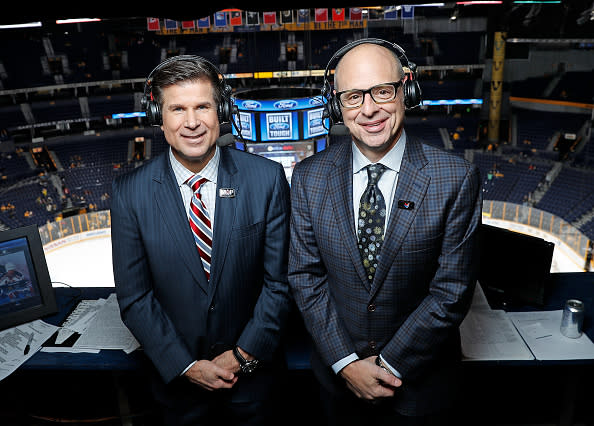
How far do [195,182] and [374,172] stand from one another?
648 mm

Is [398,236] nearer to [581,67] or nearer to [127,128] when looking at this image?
[581,67]

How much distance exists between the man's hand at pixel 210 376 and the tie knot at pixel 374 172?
0.85m

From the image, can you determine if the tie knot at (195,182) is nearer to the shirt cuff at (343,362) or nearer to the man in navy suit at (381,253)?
the man in navy suit at (381,253)

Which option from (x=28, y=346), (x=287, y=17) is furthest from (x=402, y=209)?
(x=287, y=17)

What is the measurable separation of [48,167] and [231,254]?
16.2 metres

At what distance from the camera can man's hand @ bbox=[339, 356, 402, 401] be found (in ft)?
5.26

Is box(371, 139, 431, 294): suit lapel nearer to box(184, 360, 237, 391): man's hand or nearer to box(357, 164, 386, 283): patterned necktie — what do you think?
box(357, 164, 386, 283): patterned necktie

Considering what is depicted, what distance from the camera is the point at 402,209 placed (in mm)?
1568

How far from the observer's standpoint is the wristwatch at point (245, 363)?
5.79 feet

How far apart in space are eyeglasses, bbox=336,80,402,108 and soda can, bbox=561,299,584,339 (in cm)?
129

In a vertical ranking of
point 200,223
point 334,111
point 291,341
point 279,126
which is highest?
point 334,111

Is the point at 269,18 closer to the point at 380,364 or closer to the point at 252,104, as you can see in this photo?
the point at 252,104

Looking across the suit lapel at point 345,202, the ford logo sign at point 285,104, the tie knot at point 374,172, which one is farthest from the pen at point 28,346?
the ford logo sign at point 285,104

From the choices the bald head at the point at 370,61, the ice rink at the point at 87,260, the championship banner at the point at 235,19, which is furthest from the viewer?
the championship banner at the point at 235,19
